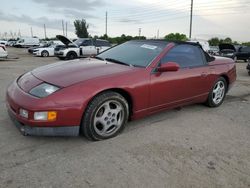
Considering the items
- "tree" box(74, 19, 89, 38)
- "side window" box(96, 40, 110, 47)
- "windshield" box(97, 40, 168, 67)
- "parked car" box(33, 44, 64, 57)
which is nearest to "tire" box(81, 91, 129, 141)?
"windshield" box(97, 40, 168, 67)

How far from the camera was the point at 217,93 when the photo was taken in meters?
5.45

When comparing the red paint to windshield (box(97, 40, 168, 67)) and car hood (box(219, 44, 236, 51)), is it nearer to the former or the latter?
windshield (box(97, 40, 168, 67))

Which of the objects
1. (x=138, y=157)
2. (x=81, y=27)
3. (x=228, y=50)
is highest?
(x=81, y=27)

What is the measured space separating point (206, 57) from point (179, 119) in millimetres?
1447

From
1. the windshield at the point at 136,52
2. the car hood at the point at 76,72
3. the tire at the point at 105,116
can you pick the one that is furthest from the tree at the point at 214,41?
the tire at the point at 105,116

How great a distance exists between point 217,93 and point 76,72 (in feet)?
10.4

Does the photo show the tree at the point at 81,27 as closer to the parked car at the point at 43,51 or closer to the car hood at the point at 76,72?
the parked car at the point at 43,51

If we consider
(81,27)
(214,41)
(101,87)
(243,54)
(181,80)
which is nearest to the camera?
(101,87)

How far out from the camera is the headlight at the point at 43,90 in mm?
3199

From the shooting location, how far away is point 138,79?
12.3 feet

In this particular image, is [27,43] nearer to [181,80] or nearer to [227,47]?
[227,47]

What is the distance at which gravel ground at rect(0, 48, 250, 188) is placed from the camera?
2652mm

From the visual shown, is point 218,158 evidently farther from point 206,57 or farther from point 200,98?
point 206,57

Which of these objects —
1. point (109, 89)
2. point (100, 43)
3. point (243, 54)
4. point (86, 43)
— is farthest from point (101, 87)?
point (243, 54)
